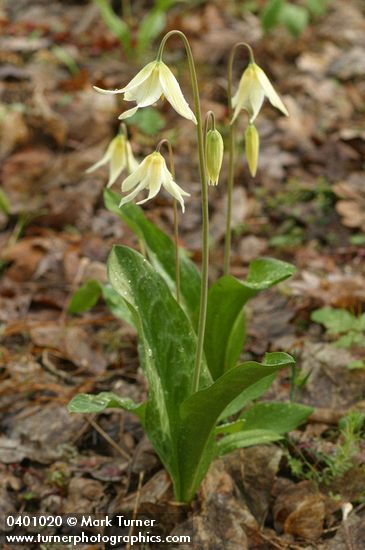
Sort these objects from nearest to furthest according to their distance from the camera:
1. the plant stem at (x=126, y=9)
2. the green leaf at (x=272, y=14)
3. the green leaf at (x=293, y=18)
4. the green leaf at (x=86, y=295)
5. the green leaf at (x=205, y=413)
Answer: the green leaf at (x=205, y=413) < the green leaf at (x=86, y=295) < the green leaf at (x=272, y=14) < the green leaf at (x=293, y=18) < the plant stem at (x=126, y=9)

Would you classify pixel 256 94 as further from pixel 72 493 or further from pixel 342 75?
pixel 342 75

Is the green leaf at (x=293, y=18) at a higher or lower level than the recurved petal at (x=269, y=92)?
lower

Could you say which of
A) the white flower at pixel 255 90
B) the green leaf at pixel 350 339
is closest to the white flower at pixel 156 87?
the white flower at pixel 255 90

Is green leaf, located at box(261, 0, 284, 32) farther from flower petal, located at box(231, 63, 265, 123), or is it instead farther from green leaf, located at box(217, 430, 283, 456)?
green leaf, located at box(217, 430, 283, 456)

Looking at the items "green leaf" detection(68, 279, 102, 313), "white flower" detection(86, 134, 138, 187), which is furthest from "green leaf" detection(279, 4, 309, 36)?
"green leaf" detection(68, 279, 102, 313)

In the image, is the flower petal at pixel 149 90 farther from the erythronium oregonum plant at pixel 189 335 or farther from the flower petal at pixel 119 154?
the flower petal at pixel 119 154

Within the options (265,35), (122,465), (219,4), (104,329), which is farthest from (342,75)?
(122,465)

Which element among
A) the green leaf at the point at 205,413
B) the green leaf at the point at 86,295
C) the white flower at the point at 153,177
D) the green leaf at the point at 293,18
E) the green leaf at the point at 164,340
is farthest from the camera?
the green leaf at the point at 293,18
